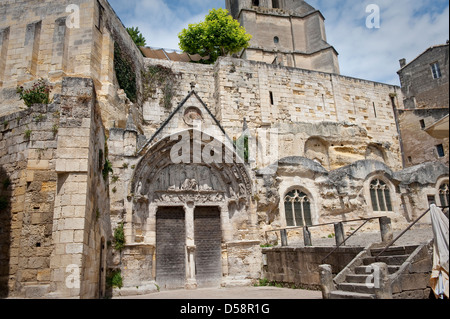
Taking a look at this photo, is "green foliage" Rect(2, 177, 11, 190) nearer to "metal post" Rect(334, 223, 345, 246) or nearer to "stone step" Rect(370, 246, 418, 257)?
"metal post" Rect(334, 223, 345, 246)

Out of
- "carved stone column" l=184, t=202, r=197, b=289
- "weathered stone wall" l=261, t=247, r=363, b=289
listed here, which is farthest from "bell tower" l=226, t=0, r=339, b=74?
"weathered stone wall" l=261, t=247, r=363, b=289

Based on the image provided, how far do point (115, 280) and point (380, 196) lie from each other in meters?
12.1

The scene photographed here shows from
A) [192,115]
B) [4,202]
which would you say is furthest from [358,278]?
[4,202]

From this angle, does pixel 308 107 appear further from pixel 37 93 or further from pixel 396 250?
pixel 37 93

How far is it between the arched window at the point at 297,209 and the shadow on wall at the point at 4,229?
9811mm

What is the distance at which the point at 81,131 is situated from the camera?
8086 millimetres

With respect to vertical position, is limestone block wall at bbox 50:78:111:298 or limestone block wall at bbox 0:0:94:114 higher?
limestone block wall at bbox 0:0:94:114

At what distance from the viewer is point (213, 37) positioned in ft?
83.1

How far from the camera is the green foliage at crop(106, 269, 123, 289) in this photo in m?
10.8

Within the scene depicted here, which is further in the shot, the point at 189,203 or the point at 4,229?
the point at 189,203

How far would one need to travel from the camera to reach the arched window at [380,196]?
16.4 metres

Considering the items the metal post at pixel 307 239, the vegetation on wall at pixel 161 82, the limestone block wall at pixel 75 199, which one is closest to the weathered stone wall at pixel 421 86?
the vegetation on wall at pixel 161 82

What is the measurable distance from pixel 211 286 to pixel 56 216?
267 inches

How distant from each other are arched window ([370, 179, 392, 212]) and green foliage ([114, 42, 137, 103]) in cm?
1177
